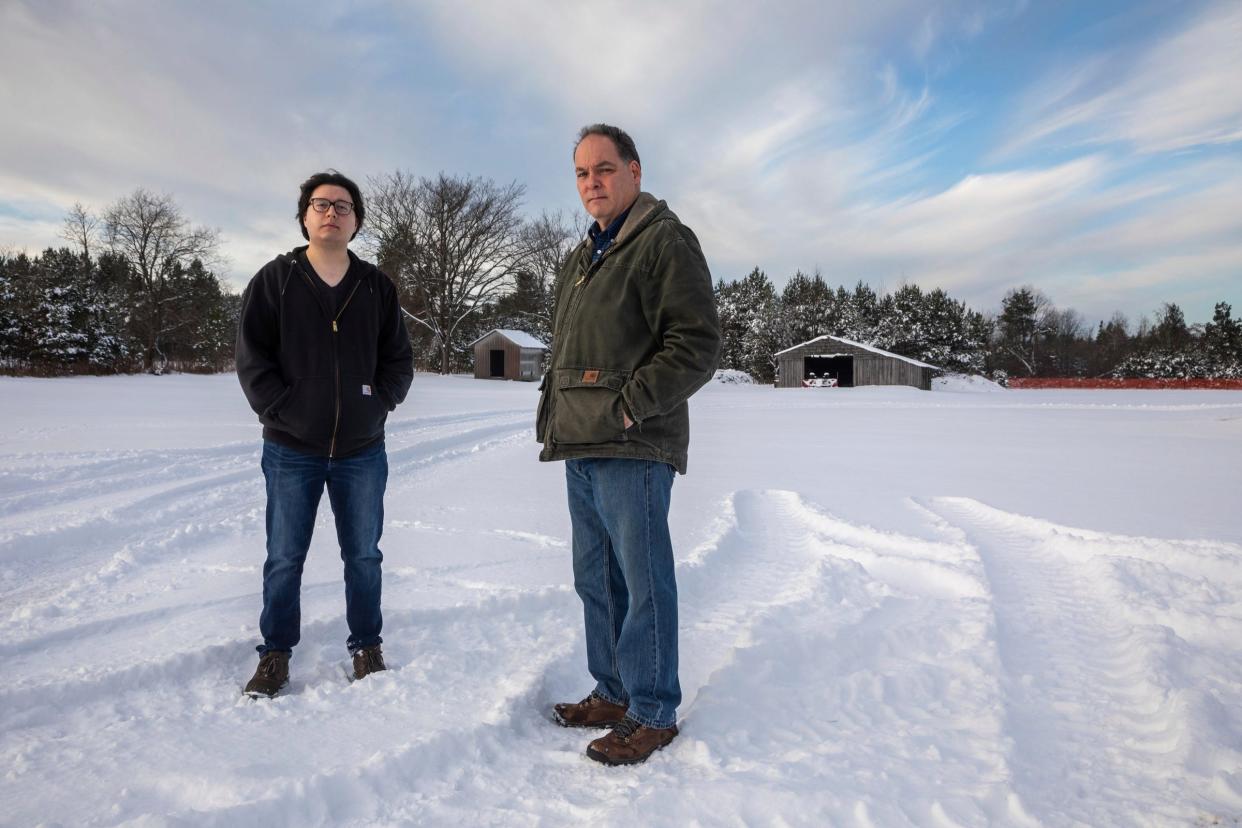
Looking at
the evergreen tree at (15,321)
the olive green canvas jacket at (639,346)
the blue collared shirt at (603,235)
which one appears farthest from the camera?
the evergreen tree at (15,321)

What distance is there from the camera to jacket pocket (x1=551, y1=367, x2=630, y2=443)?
2.21m

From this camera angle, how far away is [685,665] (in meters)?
2.92

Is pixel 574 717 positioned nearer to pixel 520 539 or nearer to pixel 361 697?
pixel 361 697

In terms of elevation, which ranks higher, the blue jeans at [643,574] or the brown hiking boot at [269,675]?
the blue jeans at [643,574]

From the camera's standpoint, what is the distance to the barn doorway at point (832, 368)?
1547 inches

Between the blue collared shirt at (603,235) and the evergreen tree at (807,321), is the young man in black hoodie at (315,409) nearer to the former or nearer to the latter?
the blue collared shirt at (603,235)

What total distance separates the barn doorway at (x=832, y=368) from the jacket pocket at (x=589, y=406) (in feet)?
125

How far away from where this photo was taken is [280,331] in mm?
2789

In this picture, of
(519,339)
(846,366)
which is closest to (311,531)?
(519,339)

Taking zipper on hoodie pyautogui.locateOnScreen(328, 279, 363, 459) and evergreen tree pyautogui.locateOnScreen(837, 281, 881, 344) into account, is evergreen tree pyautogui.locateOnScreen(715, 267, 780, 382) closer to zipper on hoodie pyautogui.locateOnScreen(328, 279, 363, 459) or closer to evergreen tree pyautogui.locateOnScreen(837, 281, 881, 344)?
evergreen tree pyautogui.locateOnScreen(837, 281, 881, 344)

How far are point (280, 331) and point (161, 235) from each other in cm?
3973

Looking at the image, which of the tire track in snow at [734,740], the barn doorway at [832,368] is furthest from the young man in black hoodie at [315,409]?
the barn doorway at [832,368]

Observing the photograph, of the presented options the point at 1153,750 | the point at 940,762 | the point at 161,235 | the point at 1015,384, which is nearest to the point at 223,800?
the point at 940,762

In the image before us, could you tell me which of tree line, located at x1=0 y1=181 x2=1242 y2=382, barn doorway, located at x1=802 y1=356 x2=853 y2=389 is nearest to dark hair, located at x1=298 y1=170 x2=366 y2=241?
tree line, located at x1=0 y1=181 x2=1242 y2=382
